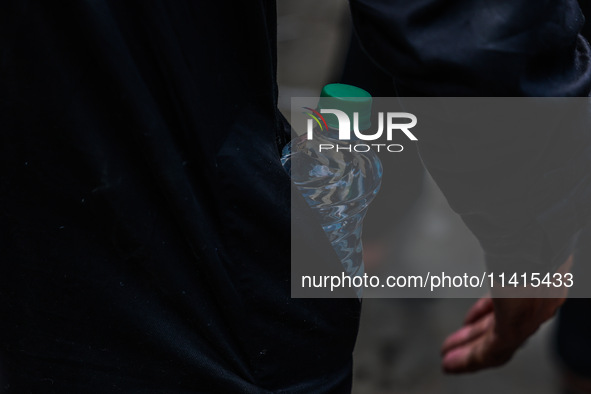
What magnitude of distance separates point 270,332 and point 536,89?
1.82ft

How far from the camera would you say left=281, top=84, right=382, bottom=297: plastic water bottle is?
1.31 meters

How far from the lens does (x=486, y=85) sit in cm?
99

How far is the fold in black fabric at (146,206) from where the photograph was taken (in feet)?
3.02

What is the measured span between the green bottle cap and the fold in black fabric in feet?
0.32

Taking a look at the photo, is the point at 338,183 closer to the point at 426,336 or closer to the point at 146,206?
the point at 146,206

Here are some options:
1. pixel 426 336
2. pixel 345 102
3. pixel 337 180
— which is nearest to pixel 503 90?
pixel 345 102

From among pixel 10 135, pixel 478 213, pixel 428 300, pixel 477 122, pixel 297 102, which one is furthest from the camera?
pixel 297 102

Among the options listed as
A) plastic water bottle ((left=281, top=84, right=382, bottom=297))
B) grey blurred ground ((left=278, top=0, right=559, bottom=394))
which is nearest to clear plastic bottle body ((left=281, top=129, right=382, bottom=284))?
plastic water bottle ((left=281, top=84, right=382, bottom=297))

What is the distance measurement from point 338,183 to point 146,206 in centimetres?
56

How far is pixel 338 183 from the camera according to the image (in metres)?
1.47

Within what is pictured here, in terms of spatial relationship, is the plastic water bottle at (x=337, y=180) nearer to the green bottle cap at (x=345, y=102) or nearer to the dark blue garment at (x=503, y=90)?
the green bottle cap at (x=345, y=102)

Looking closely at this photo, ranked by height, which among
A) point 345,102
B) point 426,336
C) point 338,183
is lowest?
point 426,336

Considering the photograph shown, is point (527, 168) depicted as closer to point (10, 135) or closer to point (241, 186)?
point (241, 186)

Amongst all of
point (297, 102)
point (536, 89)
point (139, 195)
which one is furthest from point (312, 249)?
point (297, 102)
